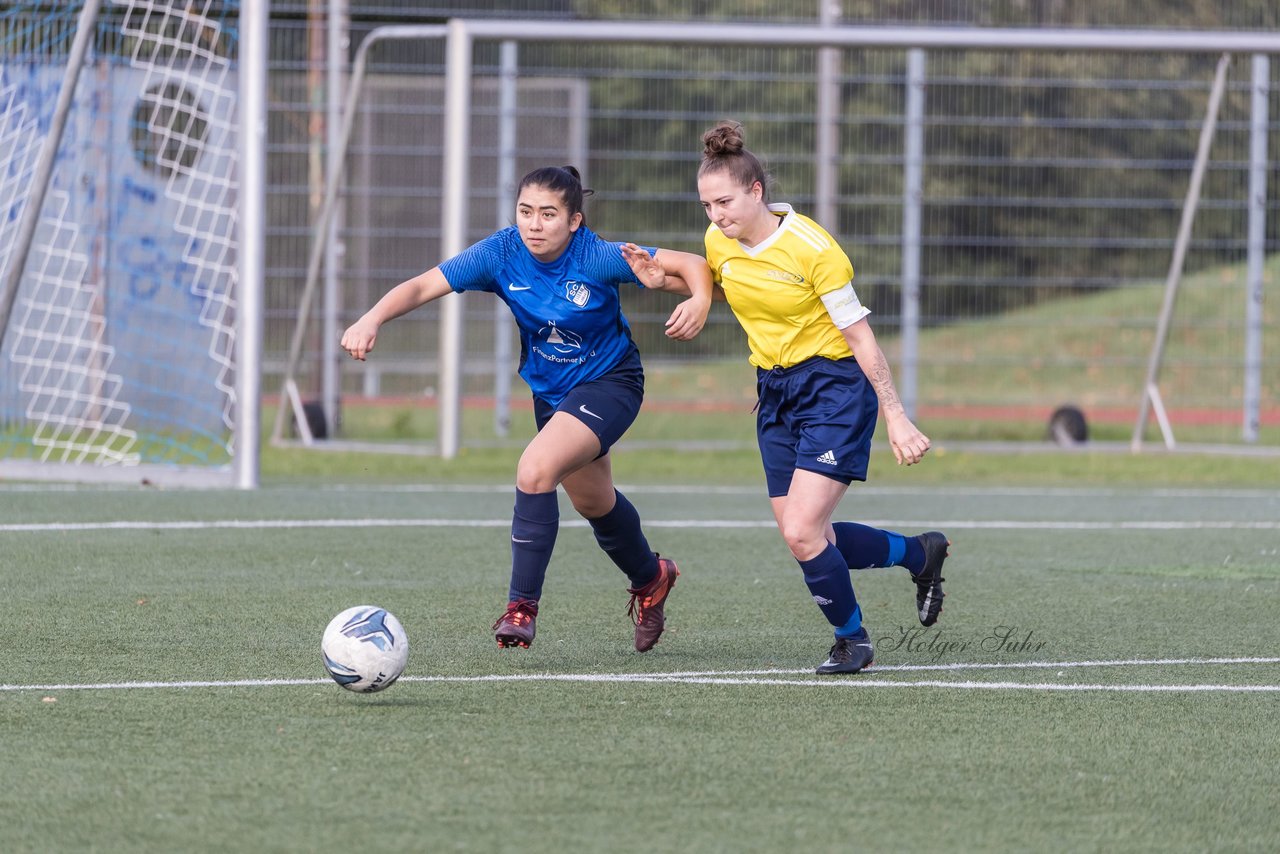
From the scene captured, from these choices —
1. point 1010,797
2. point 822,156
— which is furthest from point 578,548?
point 822,156

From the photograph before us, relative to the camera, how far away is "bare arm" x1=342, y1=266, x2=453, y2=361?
222 inches

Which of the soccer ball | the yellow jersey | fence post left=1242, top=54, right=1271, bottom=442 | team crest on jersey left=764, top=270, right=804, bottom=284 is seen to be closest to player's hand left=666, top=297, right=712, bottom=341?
the yellow jersey

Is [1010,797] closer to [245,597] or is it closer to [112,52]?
[245,597]

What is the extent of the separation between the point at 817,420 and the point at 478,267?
1.21 m

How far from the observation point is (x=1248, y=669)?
18.5 ft

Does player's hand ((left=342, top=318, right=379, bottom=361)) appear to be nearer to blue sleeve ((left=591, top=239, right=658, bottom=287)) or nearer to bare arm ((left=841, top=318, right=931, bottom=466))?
blue sleeve ((left=591, top=239, right=658, bottom=287))

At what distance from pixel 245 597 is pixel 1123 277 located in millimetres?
9762

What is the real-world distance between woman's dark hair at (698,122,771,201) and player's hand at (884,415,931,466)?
85 cm

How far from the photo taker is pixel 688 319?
18.3ft

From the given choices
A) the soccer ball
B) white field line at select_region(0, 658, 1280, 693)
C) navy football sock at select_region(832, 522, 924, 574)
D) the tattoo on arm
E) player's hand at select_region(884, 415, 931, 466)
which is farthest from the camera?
navy football sock at select_region(832, 522, 924, 574)

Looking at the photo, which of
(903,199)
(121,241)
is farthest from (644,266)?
(903,199)

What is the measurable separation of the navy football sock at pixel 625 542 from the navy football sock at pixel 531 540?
325 millimetres

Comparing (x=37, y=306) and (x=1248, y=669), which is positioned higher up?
(x=37, y=306)

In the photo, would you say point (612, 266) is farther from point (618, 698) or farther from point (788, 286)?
point (618, 698)
